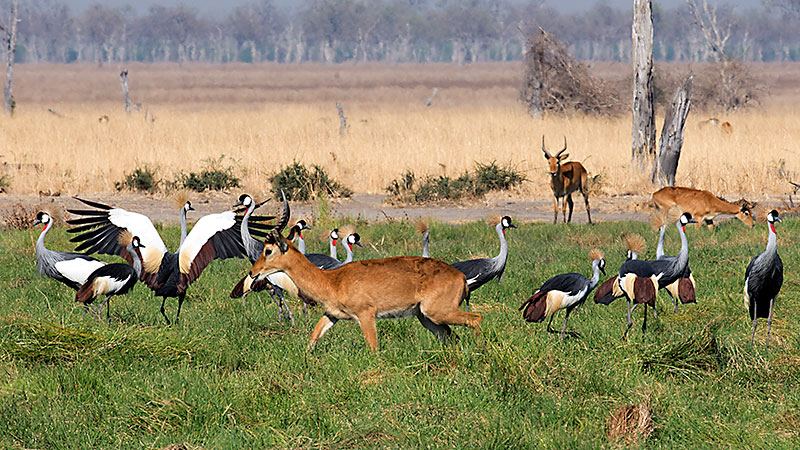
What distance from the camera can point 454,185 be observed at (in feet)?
57.9

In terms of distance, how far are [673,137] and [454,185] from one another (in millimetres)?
4414

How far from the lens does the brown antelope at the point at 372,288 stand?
5973 millimetres

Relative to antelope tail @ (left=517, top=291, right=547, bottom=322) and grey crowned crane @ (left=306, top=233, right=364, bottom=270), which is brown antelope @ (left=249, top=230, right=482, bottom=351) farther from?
grey crowned crane @ (left=306, top=233, right=364, bottom=270)

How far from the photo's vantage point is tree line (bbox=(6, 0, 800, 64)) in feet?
538

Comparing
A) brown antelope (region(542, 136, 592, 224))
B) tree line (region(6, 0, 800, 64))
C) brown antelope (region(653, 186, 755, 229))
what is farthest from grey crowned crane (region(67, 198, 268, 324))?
tree line (region(6, 0, 800, 64))

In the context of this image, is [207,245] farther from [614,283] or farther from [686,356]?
[686,356]

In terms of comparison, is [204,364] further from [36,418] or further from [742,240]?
[742,240]

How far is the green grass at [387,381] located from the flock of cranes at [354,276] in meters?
0.24

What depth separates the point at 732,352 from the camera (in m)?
6.06

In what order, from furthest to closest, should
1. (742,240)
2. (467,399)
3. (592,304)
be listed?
(742,240), (592,304), (467,399)

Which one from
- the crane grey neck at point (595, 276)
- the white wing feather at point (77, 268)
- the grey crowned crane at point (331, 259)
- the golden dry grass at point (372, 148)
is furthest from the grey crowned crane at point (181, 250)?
the golden dry grass at point (372, 148)

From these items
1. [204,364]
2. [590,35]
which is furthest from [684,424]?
[590,35]

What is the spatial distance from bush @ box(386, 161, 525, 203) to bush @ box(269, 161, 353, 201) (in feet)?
3.53

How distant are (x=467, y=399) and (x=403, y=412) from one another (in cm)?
43
